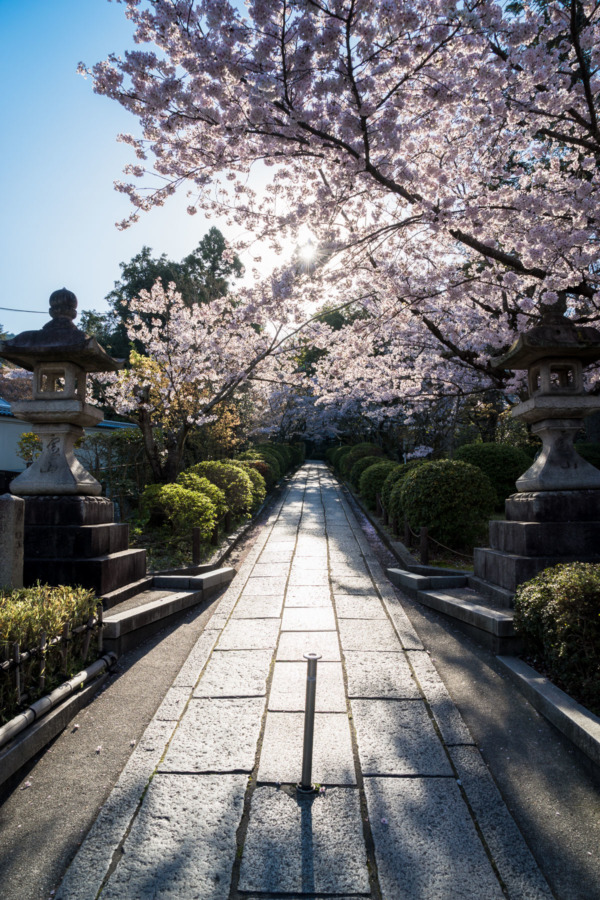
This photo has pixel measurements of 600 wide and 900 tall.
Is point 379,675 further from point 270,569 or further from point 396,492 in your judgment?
point 396,492

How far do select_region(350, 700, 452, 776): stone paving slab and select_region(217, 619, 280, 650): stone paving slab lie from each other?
141 cm

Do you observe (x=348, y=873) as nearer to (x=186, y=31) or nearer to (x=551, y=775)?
(x=551, y=775)

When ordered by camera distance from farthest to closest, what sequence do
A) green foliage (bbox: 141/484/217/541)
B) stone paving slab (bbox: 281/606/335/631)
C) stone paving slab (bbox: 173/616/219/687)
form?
green foliage (bbox: 141/484/217/541) < stone paving slab (bbox: 281/606/335/631) < stone paving slab (bbox: 173/616/219/687)

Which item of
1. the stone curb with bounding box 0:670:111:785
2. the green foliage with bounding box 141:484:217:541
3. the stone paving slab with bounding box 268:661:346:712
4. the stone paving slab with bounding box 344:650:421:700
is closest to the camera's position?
the stone curb with bounding box 0:670:111:785

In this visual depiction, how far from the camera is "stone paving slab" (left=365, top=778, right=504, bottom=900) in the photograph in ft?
7.05

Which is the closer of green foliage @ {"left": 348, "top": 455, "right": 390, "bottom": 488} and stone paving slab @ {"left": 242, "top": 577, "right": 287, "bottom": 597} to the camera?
stone paving slab @ {"left": 242, "top": 577, "right": 287, "bottom": 597}

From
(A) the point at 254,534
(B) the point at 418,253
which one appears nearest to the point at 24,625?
(B) the point at 418,253

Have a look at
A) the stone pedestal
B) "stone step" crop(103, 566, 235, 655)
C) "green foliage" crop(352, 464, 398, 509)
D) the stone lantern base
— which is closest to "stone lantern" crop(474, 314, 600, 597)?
the stone lantern base

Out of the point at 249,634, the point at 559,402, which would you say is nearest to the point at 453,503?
the point at 559,402

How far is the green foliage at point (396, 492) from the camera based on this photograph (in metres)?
9.19

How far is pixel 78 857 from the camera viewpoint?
2.35 m

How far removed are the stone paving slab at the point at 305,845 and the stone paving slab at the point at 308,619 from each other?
261 cm

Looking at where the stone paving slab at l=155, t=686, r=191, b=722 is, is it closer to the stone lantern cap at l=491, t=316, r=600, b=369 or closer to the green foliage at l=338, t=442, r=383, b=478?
the stone lantern cap at l=491, t=316, r=600, b=369

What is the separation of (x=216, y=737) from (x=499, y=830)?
172 cm
